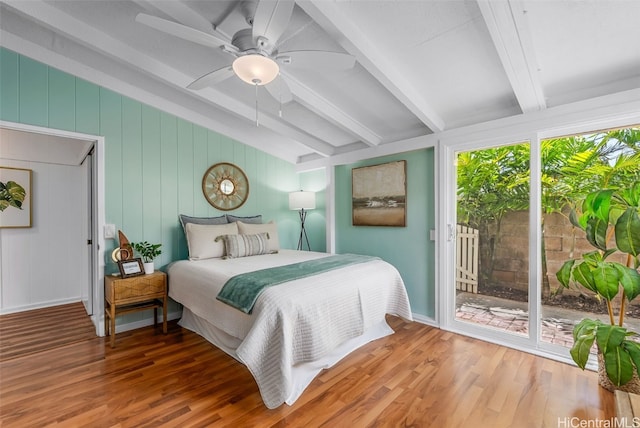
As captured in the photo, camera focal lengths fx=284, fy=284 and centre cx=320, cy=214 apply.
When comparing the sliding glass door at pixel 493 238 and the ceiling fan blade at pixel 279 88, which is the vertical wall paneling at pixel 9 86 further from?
the sliding glass door at pixel 493 238

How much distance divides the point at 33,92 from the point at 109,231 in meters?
1.39

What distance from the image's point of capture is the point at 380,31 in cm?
193

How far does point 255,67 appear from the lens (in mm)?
1767

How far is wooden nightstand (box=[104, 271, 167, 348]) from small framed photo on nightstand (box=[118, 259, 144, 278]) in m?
0.06

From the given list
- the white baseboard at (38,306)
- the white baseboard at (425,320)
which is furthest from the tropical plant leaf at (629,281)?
the white baseboard at (38,306)

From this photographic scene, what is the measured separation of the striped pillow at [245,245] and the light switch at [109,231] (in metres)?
1.10

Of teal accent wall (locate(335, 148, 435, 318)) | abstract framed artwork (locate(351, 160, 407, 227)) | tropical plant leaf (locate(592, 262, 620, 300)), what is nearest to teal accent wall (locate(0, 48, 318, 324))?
abstract framed artwork (locate(351, 160, 407, 227))

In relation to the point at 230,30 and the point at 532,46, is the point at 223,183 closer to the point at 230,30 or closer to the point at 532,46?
the point at 230,30

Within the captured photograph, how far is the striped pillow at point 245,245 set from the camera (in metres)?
3.21

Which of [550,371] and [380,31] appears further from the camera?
[550,371]

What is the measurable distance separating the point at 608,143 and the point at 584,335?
5.07 feet

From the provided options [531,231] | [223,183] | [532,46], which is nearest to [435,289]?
[531,231]

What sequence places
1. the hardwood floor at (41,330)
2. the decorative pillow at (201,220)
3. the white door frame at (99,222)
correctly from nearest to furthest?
the hardwood floor at (41,330), the white door frame at (99,222), the decorative pillow at (201,220)

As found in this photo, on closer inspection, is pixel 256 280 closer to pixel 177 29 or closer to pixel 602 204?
pixel 177 29
